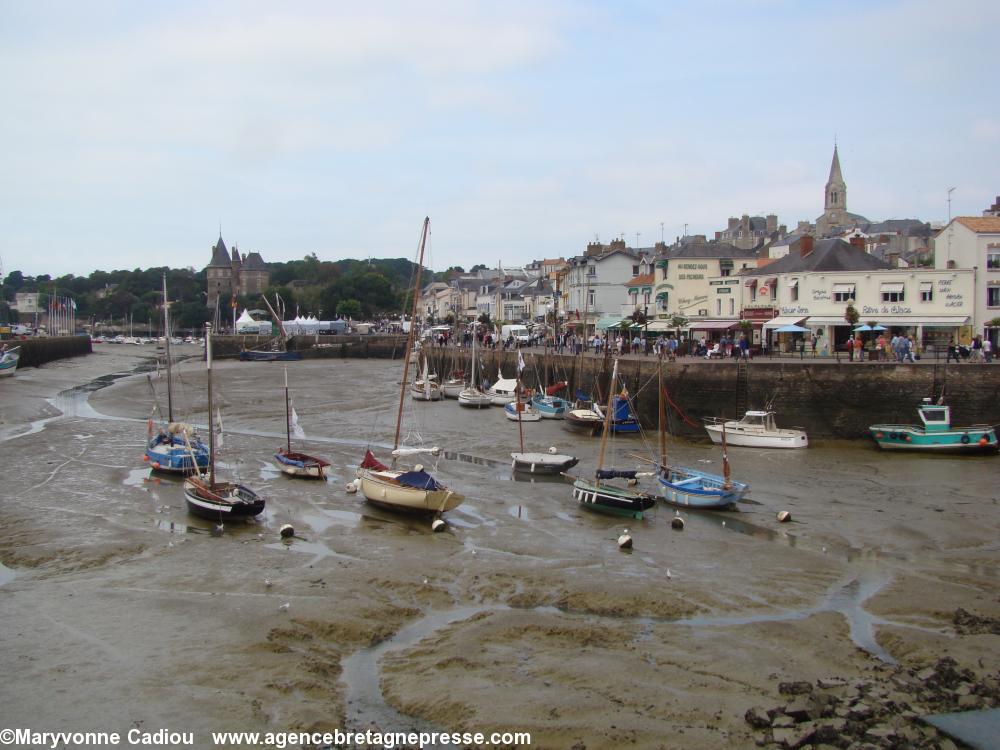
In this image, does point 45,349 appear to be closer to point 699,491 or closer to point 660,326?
point 660,326

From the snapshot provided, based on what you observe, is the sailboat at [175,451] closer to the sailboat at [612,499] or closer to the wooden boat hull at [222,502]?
the wooden boat hull at [222,502]

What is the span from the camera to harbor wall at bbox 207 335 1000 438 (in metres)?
35.4

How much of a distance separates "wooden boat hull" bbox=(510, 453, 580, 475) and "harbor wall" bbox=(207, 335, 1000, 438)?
7.87m

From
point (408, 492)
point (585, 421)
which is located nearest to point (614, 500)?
point (408, 492)

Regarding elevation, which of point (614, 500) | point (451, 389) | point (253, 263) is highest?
point (253, 263)

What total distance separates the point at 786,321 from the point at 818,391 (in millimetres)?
10928

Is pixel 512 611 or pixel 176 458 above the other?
pixel 176 458

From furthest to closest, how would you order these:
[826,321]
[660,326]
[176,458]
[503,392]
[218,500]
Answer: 1. [660,326]
2. [503,392]
3. [826,321]
4. [176,458]
5. [218,500]

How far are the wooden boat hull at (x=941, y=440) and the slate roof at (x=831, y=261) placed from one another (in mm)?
16308

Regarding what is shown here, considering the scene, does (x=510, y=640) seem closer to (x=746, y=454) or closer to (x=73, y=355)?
(x=746, y=454)

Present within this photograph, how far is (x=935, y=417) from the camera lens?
111 feet

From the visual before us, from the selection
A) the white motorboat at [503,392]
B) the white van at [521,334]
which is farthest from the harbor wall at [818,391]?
the white van at [521,334]

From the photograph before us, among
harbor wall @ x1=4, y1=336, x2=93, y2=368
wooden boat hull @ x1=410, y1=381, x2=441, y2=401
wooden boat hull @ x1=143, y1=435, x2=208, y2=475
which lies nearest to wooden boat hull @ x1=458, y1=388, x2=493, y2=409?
wooden boat hull @ x1=410, y1=381, x2=441, y2=401

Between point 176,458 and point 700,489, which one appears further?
Answer: point 176,458
